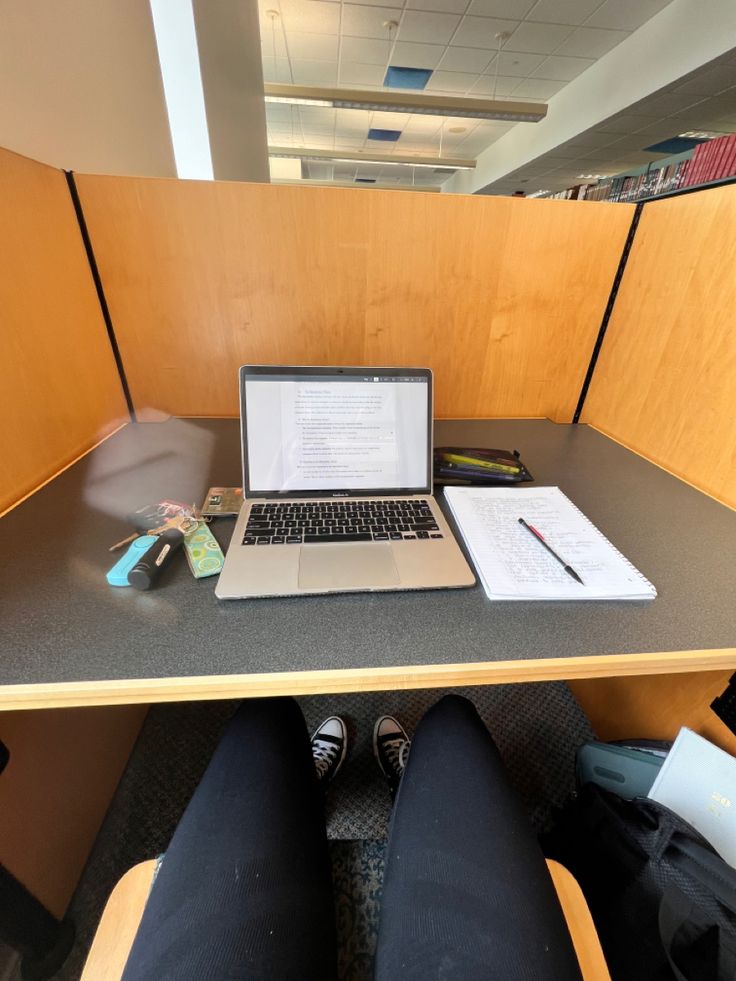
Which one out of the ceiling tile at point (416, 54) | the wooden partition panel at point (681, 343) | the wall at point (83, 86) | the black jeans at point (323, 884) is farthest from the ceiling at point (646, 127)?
the black jeans at point (323, 884)

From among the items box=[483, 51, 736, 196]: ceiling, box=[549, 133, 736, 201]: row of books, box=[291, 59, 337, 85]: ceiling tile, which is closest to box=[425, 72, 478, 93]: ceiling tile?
box=[291, 59, 337, 85]: ceiling tile

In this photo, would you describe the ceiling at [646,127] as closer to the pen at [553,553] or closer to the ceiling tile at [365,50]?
the ceiling tile at [365,50]

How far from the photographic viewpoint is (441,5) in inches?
111

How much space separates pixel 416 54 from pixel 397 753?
16.0 feet

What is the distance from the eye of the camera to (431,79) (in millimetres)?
3863

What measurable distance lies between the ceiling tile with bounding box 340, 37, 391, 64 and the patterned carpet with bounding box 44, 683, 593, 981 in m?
4.62

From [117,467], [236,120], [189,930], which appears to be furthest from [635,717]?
[236,120]

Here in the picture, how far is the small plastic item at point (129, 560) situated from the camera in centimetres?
51

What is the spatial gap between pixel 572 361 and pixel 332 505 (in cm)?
75

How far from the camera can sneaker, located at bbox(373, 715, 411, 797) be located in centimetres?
93

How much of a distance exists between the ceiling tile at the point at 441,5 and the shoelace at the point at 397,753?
4.25 m

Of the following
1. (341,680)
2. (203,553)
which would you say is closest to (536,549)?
(341,680)

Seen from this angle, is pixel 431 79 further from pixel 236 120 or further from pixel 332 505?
pixel 332 505

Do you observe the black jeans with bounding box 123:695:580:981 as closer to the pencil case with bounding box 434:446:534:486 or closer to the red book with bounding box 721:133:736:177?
the pencil case with bounding box 434:446:534:486
